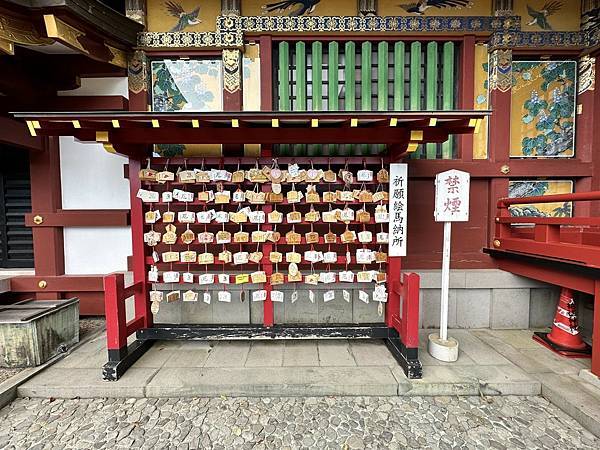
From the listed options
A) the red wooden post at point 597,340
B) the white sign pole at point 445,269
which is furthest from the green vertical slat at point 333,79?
the red wooden post at point 597,340

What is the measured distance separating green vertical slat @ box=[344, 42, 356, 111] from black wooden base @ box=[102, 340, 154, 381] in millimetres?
4729

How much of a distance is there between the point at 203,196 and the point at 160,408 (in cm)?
251

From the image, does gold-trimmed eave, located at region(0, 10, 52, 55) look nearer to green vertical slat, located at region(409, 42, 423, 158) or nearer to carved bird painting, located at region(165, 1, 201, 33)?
carved bird painting, located at region(165, 1, 201, 33)

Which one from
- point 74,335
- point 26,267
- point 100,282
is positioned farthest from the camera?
point 26,267

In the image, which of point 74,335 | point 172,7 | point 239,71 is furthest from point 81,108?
point 74,335

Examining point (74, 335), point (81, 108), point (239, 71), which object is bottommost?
point (74, 335)

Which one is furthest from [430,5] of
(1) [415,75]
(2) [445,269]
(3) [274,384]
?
(3) [274,384]

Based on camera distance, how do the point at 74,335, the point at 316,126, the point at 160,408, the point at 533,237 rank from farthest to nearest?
the point at 533,237, the point at 74,335, the point at 316,126, the point at 160,408

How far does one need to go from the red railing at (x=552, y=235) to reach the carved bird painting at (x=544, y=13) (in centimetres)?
290

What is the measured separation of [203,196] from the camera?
12.6 feet

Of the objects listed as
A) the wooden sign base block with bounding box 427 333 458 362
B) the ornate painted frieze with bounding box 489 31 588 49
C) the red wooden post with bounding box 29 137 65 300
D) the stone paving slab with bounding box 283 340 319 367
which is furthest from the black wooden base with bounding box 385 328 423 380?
the red wooden post with bounding box 29 137 65 300

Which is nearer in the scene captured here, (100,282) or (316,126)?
(316,126)

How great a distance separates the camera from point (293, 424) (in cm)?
278

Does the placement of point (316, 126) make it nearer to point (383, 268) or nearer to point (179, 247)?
point (383, 268)
